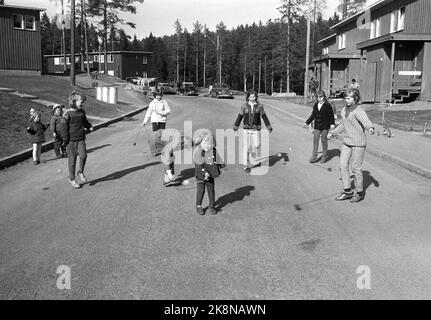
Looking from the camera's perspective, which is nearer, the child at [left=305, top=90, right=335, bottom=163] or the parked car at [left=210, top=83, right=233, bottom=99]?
the child at [left=305, top=90, right=335, bottom=163]

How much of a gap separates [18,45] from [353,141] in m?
36.1

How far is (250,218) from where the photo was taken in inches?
284

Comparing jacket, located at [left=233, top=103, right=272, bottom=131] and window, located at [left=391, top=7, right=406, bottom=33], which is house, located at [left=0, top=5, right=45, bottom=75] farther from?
jacket, located at [left=233, top=103, right=272, bottom=131]

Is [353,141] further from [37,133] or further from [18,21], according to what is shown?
[18,21]

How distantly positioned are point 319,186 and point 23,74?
35024 mm

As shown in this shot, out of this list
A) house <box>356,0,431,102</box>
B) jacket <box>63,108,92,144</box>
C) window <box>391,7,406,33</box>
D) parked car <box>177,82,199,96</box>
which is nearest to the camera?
jacket <box>63,108,92,144</box>

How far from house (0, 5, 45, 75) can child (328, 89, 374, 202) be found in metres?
35.2

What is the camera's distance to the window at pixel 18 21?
1508 inches

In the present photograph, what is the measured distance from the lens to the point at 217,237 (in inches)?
250

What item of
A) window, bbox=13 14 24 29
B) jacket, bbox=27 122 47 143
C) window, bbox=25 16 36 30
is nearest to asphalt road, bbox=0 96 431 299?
jacket, bbox=27 122 47 143

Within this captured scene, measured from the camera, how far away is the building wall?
3769cm

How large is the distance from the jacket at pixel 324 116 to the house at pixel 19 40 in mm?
32212

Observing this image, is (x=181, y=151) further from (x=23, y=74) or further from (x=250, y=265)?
(x=23, y=74)

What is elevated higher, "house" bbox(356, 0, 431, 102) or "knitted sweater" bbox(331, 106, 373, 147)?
"house" bbox(356, 0, 431, 102)
